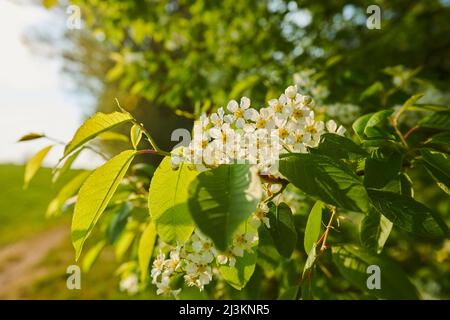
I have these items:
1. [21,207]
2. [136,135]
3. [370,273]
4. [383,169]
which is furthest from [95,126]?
[21,207]

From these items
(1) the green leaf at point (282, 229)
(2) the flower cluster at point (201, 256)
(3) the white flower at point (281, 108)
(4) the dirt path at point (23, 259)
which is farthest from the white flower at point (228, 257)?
(4) the dirt path at point (23, 259)

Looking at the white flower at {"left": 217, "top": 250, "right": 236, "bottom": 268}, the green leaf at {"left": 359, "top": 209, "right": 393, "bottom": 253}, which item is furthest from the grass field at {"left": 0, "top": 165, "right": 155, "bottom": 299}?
the green leaf at {"left": 359, "top": 209, "right": 393, "bottom": 253}

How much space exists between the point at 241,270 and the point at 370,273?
458 mm

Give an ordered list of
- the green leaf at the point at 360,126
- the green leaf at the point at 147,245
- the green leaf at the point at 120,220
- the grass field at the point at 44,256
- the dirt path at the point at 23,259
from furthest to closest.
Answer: the dirt path at the point at 23,259
the grass field at the point at 44,256
the green leaf at the point at 120,220
the green leaf at the point at 147,245
the green leaf at the point at 360,126

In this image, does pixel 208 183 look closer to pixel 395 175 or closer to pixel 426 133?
pixel 395 175

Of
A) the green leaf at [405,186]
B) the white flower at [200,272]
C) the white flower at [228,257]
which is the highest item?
the green leaf at [405,186]

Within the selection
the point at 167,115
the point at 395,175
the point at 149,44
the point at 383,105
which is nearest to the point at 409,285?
the point at 395,175

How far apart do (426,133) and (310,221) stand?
1.41 meters

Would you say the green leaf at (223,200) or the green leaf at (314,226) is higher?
the green leaf at (223,200)

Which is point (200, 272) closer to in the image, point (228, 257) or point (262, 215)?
point (228, 257)

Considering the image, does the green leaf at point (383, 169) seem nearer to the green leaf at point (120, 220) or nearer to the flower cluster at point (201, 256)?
the flower cluster at point (201, 256)

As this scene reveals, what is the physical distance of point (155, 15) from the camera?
319cm

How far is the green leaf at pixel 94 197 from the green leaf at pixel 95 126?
69 mm

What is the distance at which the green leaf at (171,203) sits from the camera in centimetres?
78
